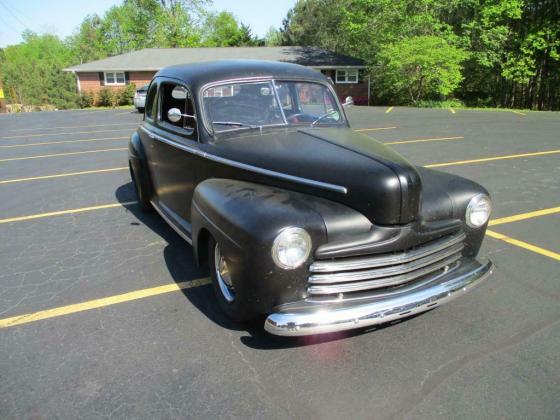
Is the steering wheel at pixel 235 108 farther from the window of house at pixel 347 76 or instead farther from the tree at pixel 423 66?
the window of house at pixel 347 76

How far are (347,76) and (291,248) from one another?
108 ft

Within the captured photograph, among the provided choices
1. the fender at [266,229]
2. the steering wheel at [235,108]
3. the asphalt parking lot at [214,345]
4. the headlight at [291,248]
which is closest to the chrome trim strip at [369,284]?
the fender at [266,229]

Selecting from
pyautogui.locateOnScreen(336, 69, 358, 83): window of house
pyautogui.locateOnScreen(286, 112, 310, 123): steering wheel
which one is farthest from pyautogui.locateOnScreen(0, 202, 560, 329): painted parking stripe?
pyautogui.locateOnScreen(336, 69, 358, 83): window of house

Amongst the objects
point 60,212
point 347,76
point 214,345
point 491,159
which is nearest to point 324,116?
point 214,345

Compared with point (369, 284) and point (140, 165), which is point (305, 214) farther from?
point (140, 165)

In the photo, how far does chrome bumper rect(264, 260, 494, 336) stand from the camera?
8.13 ft

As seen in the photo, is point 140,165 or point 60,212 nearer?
point 140,165

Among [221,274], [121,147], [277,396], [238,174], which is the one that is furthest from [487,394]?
[121,147]

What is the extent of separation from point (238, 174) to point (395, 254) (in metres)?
1.30

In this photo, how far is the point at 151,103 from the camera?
511cm

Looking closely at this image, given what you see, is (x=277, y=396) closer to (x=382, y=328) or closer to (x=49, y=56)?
(x=382, y=328)

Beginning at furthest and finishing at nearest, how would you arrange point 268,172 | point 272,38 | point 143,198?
point 272,38 → point 143,198 → point 268,172

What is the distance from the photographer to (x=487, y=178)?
706 cm

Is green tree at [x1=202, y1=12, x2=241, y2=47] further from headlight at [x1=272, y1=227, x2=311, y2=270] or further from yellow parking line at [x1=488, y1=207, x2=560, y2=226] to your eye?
headlight at [x1=272, y1=227, x2=311, y2=270]
